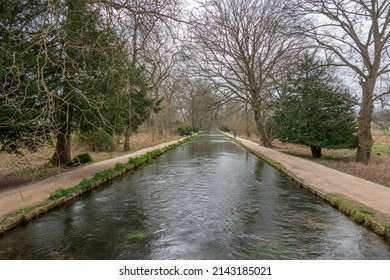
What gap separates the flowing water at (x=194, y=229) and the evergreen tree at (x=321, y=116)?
29.8 ft

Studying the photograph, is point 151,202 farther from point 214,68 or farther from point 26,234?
point 214,68

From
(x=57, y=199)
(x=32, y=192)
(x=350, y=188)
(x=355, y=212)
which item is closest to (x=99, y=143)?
(x=32, y=192)

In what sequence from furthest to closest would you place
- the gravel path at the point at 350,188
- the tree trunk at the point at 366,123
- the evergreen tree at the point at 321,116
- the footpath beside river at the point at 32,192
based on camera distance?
the evergreen tree at the point at 321,116
the tree trunk at the point at 366,123
the gravel path at the point at 350,188
the footpath beside river at the point at 32,192

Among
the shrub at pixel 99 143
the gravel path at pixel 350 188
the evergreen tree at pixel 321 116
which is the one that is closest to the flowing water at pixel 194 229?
the gravel path at pixel 350 188

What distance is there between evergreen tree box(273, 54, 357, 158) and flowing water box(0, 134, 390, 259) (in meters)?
9.08

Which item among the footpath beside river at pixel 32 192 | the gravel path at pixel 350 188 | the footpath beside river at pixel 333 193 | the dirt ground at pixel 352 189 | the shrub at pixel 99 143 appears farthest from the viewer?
the shrub at pixel 99 143

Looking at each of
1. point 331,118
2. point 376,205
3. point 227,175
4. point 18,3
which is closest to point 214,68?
point 331,118

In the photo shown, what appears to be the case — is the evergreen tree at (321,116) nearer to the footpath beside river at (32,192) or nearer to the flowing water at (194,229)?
the flowing water at (194,229)

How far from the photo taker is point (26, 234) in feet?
19.2

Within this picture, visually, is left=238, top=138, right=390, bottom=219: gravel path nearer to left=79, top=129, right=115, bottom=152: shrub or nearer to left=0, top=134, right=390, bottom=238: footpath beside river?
left=0, top=134, right=390, bottom=238: footpath beside river

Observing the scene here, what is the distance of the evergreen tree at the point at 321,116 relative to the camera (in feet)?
A: 56.9

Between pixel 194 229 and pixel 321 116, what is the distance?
14.3 m

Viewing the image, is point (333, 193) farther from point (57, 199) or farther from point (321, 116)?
point (321, 116)

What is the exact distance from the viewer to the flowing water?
198 inches
